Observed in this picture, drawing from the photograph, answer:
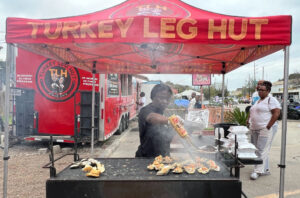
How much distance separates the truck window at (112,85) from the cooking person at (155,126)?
4.08m

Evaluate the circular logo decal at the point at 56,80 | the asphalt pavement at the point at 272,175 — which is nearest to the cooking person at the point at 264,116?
the asphalt pavement at the point at 272,175

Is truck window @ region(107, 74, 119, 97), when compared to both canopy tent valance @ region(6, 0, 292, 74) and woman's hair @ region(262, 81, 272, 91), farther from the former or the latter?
woman's hair @ region(262, 81, 272, 91)

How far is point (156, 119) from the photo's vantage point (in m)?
2.79

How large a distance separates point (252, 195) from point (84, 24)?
3749 mm

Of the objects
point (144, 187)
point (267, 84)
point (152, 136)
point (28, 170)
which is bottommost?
point (28, 170)

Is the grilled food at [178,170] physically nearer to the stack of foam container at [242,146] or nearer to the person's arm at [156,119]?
the person's arm at [156,119]

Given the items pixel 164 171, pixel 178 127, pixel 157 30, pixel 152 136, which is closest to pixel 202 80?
pixel 152 136

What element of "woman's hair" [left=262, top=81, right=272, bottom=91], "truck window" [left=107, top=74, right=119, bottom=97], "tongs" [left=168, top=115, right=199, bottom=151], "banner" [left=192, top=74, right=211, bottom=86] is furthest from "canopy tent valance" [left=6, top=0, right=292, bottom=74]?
"banner" [left=192, top=74, right=211, bottom=86]

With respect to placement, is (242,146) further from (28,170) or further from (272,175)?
(28,170)

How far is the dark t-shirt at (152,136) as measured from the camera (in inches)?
114

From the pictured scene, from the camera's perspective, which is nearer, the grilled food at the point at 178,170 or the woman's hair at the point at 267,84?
the grilled food at the point at 178,170

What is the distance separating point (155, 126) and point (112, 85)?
4728 mm

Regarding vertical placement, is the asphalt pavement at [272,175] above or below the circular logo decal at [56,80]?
below

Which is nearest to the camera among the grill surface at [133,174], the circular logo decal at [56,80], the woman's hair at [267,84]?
the grill surface at [133,174]
